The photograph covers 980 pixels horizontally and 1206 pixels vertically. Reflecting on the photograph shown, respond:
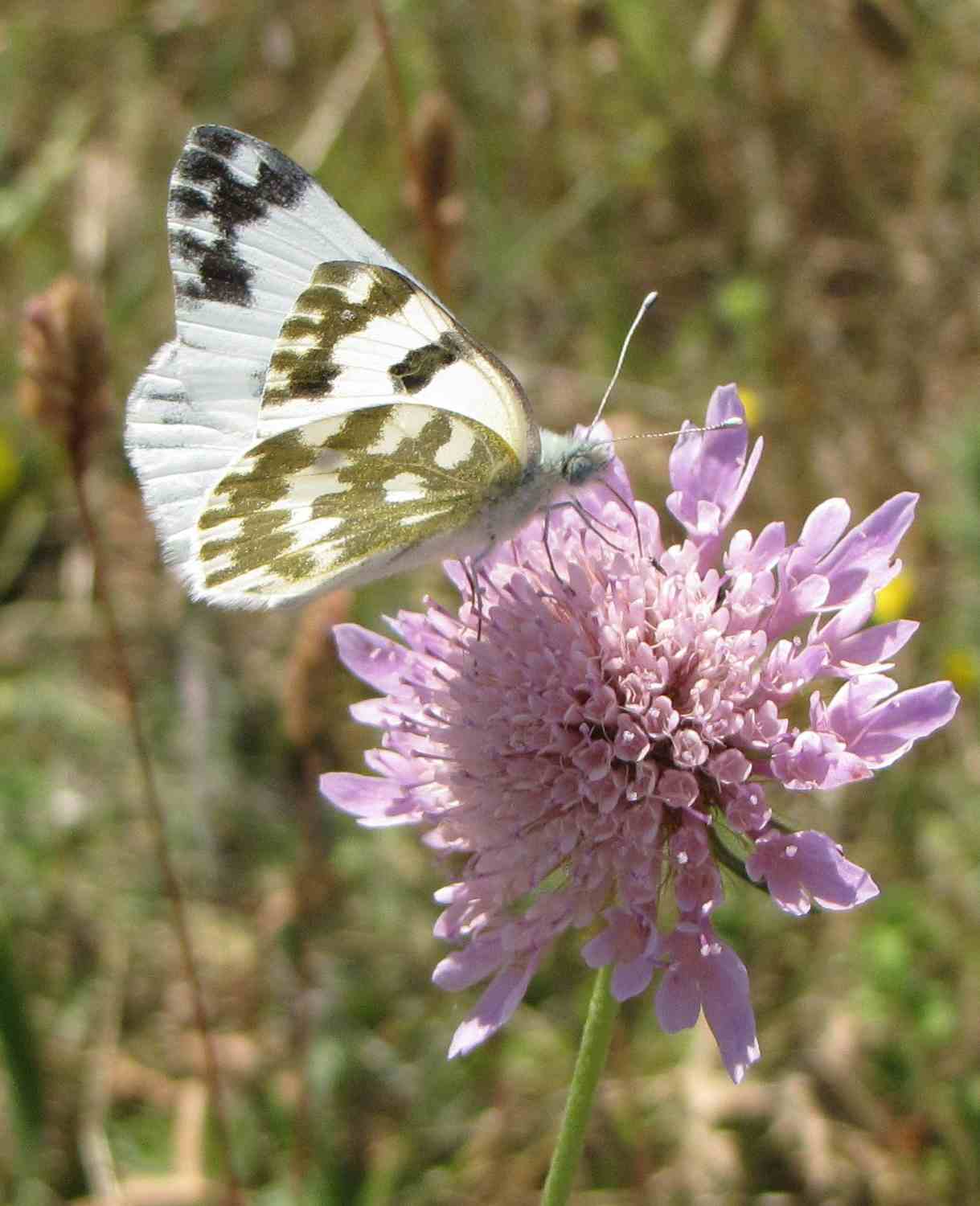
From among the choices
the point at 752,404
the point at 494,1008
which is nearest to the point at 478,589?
the point at 494,1008

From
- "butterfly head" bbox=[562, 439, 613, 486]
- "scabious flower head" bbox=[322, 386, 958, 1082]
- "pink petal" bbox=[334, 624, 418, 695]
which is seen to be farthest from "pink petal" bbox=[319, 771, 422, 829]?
"butterfly head" bbox=[562, 439, 613, 486]

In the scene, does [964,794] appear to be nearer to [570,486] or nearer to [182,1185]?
[570,486]

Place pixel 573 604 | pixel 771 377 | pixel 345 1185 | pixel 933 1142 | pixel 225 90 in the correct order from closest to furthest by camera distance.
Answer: pixel 573 604, pixel 933 1142, pixel 345 1185, pixel 771 377, pixel 225 90

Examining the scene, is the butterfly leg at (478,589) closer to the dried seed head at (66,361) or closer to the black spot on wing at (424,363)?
the black spot on wing at (424,363)

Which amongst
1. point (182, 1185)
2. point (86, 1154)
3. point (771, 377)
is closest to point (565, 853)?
point (182, 1185)

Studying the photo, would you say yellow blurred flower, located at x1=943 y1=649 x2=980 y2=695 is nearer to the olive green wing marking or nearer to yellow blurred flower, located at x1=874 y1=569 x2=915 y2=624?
yellow blurred flower, located at x1=874 y1=569 x2=915 y2=624

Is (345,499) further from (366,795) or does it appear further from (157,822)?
(157,822)
